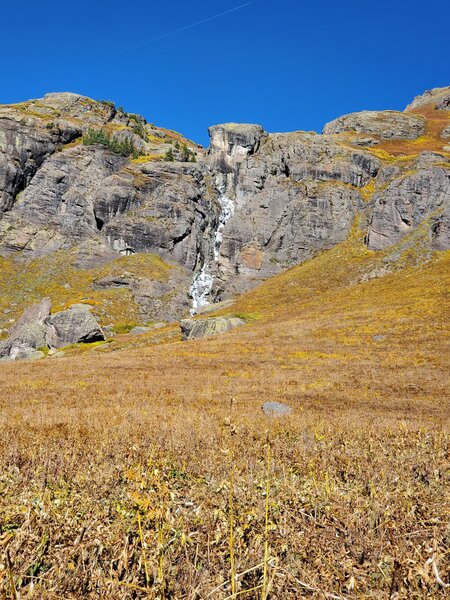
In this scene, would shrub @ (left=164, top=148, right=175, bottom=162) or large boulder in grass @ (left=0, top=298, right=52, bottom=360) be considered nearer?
large boulder in grass @ (left=0, top=298, right=52, bottom=360)

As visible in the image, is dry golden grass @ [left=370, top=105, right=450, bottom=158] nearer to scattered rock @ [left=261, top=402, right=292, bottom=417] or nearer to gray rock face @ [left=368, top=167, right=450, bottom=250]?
gray rock face @ [left=368, top=167, right=450, bottom=250]

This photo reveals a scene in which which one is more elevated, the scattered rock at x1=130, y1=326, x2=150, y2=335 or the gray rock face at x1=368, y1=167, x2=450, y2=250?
the gray rock face at x1=368, y1=167, x2=450, y2=250

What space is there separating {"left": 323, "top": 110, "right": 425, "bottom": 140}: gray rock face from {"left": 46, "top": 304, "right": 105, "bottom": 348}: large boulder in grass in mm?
117843

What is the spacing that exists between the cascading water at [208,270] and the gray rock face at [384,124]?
5815 cm

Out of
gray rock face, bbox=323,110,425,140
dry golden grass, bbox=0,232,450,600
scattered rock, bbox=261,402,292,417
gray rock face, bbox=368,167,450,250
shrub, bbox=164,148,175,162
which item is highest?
gray rock face, bbox=323,110,425,140

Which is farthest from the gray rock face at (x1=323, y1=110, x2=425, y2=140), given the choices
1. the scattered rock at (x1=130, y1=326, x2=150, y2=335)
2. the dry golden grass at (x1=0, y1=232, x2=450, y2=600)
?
the dry golden grass at (x1=0, y1=232, x2=450, y2=600)

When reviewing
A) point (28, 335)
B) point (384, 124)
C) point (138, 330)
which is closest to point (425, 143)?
point (384, 124)

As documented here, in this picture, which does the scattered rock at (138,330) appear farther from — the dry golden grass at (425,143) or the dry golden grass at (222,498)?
the dry golden grass at (425,143)

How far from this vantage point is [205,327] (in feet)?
169

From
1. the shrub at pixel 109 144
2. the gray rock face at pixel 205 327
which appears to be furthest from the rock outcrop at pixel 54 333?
the shrub at pixel 109 144

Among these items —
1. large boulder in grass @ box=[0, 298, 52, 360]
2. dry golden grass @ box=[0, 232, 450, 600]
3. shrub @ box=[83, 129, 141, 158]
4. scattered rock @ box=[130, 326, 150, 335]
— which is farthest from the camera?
shrub @ box=[83, 129, 141, 158]

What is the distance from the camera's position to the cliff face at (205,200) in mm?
88419

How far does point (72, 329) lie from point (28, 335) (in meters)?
6.81

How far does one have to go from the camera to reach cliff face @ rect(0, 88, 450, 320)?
290 ft
